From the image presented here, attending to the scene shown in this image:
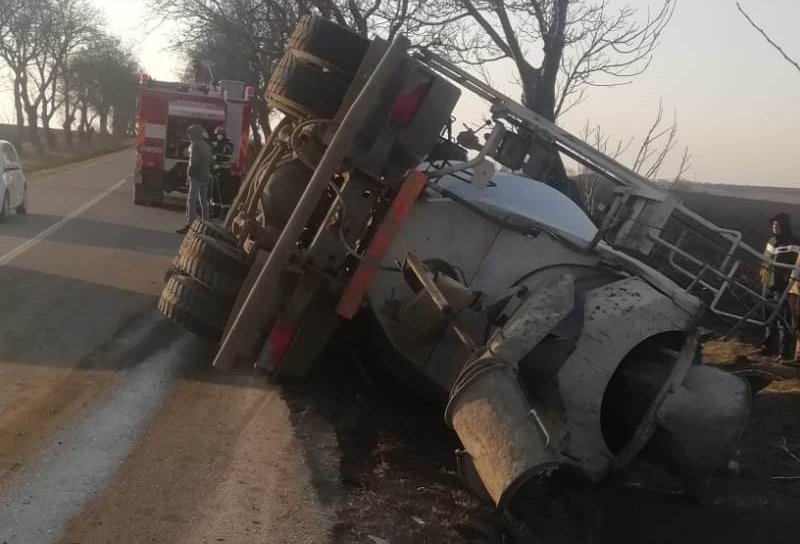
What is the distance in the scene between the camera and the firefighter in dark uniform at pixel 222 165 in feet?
65.9

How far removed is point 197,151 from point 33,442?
11.2 meters

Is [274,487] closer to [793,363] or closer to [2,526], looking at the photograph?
[2,526]

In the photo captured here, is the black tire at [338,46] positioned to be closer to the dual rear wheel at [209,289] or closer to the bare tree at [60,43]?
the dual rear wheel at [209,289]

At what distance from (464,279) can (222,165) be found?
48.0ft

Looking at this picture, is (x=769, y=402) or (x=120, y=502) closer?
(x=120, y=502)

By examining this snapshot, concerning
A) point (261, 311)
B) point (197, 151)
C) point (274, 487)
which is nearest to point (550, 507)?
point (274, 487)

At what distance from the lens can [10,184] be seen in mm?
19281

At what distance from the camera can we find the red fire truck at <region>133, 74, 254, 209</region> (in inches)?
943

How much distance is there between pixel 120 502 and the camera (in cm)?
554

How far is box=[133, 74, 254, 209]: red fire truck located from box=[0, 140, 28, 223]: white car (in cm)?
372

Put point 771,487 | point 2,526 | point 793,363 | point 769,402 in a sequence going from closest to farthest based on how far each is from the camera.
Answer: point 2,526
point 771,487
point 769,402
point 793,363

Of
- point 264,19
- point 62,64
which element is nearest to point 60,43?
point 62,64

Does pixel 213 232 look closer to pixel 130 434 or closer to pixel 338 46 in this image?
pixel 338 46

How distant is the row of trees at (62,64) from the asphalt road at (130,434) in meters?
54.2
